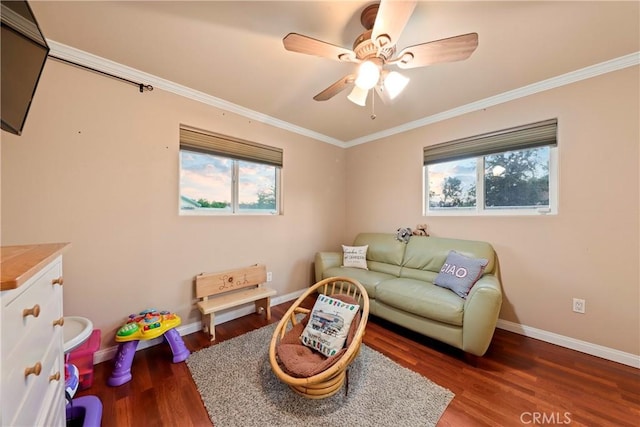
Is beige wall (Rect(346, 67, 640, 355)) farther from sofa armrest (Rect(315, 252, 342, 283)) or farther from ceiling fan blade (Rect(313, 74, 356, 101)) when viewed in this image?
ceiling fan blade (Rect(313, 74, 356, 101))

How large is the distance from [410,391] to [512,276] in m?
1.67

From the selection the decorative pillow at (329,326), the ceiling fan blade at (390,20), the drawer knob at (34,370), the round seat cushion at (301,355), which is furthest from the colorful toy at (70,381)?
the ceiling fan blade at (390,20)

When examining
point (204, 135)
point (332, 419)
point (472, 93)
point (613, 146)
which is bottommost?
point (332, 419)

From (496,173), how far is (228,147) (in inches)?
118

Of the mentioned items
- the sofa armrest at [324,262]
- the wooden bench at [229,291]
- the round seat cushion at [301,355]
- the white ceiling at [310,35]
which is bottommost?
the round seat cushion at [301,355]

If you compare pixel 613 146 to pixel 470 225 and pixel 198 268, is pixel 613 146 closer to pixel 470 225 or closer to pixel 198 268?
pixel 470 225

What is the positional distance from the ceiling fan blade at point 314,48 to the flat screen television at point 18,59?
1030 millimetres

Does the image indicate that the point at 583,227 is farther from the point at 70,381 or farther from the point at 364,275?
the point at 70,381

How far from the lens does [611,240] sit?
6.41 feet

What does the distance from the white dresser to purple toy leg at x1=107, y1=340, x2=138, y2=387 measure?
2.19 ft

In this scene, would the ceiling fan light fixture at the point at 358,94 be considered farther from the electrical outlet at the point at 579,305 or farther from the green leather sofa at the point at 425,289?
the electrical outlet at the point at 579,305

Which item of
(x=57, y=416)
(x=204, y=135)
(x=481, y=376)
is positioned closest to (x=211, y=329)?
(x=57, y=416)

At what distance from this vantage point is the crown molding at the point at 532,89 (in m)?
1.88
